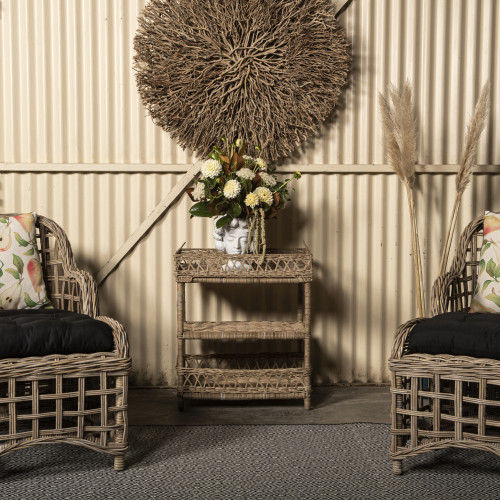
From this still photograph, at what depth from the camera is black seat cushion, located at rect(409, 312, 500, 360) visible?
7.70ft

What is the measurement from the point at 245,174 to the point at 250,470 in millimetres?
1263

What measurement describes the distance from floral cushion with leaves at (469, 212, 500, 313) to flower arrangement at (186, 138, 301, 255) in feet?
2.89

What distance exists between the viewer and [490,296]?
111 inches

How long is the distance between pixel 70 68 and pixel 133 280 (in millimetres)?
1089

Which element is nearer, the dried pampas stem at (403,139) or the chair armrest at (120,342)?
the chair armrest at (120,342)

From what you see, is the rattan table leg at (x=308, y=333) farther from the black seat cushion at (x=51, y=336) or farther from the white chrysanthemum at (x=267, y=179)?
the black seat cushion at (x=51, y=336)

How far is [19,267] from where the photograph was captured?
2.96 m

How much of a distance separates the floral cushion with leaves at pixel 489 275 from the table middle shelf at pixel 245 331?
29.6 inches

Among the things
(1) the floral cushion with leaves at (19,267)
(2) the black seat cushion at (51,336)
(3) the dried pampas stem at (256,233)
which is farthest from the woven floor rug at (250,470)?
(3) the dried pampas stem at (256,233)

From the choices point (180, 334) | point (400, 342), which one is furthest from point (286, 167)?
point (400, 342)

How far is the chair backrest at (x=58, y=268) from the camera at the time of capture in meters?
3.02

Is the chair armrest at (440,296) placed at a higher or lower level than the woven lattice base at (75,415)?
higher

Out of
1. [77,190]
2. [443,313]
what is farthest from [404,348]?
[77,190]

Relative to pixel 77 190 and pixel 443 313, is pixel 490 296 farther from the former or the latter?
pixel 77 190
